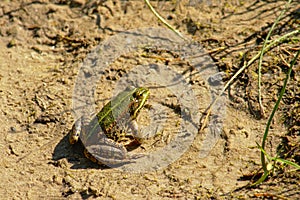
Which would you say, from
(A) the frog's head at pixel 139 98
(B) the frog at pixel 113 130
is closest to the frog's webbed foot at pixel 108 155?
(B) the frog at pixel 113 130

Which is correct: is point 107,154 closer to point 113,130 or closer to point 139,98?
point 113,130

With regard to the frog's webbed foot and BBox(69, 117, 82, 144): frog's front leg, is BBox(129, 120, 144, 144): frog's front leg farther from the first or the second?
BBox(69, 117, 82, 144): frog's front leg

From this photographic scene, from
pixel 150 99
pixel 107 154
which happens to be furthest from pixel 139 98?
pixel 107 154

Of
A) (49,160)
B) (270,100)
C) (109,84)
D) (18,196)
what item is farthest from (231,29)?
(18,196)

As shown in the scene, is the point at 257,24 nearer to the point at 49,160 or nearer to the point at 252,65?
the point at 252,65

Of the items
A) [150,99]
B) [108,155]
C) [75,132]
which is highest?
[150,99]

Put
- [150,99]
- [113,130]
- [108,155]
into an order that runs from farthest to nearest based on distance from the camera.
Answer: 1. [150,99]
2. [113,130]
3. [108,155]

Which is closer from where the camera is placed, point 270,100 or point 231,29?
Answer: point 270,100

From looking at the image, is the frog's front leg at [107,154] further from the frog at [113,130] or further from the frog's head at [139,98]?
the frog's head at [139,98]
